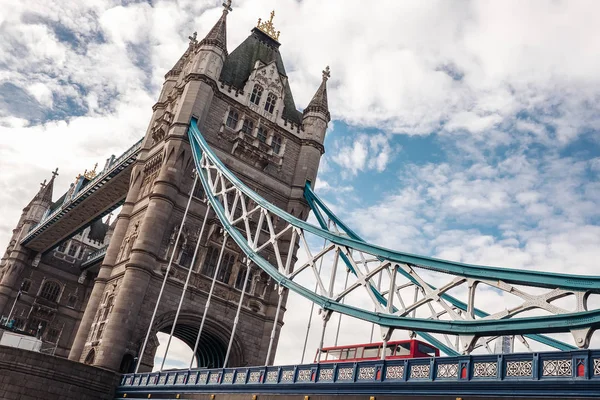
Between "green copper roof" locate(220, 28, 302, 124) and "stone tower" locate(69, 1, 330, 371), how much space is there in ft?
0.35

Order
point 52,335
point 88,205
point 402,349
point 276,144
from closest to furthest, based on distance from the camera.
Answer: point 402,349 < point 276,144 < point 88,205 < point 52,335

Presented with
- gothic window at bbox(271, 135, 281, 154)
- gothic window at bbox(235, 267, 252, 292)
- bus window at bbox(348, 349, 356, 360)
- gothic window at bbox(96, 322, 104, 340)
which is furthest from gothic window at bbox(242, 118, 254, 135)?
bus window at bbox(348, 349, 356, 360)

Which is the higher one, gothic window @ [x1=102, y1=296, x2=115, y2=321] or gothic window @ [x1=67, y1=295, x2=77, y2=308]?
gothic window @ [x1=67, y1=295, x2=77, y2=308]

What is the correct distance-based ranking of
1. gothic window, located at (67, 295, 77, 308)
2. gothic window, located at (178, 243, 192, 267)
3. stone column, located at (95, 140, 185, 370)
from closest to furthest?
stone column, located at (95, 140, 185, 370), gothic window, located at (178, 243, 192, 267), gothic window, located at (67, 295, 77, 308)

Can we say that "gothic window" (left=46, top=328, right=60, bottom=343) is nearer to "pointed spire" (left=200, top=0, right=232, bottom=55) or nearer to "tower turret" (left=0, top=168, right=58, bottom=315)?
"tower turret" (left=0, top=168, right=58, bottom=315)

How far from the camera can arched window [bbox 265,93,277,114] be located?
137 ft

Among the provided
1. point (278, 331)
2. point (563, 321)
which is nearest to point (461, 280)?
point (563, 321)

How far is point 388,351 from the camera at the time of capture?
70.9ft

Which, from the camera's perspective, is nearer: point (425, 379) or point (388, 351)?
point (425, 379)

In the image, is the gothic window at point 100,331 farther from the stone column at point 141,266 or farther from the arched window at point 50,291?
the arched window at point 50,291

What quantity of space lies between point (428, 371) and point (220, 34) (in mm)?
30863

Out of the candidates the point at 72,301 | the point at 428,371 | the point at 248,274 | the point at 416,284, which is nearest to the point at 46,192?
the point at 72,301

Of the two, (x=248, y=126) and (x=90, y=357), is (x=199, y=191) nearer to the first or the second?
(x=248, y=126)

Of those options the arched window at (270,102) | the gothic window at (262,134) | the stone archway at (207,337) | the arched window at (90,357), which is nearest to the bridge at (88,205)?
the gothic window at (262,134)
